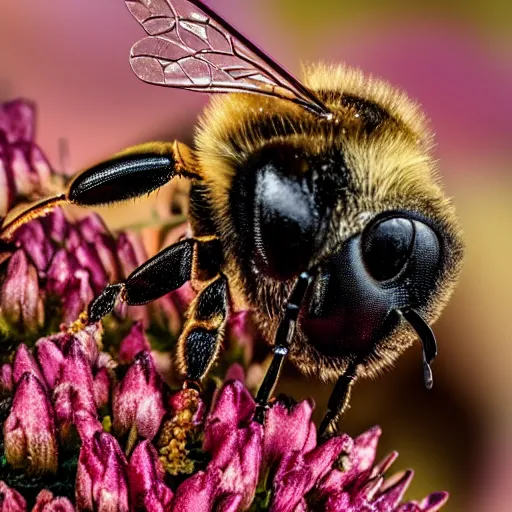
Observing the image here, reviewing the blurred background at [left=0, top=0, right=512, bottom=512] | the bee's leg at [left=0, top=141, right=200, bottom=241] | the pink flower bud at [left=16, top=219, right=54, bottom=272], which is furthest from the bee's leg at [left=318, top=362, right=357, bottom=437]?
the blurred background at [left=0, top=0, right=512, bottom=512]

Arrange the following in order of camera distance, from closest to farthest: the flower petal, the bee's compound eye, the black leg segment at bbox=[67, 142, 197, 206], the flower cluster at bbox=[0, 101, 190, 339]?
1. the bee's compound eye
2. the black leg segment at bbox=[67, 142, 197, 206]
3. the flower cluster at bbox=[0, 101, 190, 339]
4. the flower petal

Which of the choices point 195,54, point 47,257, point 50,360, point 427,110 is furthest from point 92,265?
point 427,110

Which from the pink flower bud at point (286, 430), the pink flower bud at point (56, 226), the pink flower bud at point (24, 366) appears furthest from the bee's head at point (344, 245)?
the pink flower bud at point (56, 226)

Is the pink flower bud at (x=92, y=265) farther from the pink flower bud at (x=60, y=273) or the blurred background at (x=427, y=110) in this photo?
the blurred background at (x=427, y=110)

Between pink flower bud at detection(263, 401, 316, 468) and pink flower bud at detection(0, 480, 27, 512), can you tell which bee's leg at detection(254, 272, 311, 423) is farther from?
pink flower bud at detection(0, 480, 27, 512)

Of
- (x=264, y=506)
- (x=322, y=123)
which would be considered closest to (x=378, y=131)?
(x=322, y=123)

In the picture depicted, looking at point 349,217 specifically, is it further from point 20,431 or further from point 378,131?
point 20,431

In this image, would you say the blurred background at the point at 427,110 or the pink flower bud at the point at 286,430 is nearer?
the pink flower bud at the point at 286,430

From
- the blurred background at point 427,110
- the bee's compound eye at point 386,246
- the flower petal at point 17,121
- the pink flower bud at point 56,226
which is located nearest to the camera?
the bee's compound eye at point 386,246
